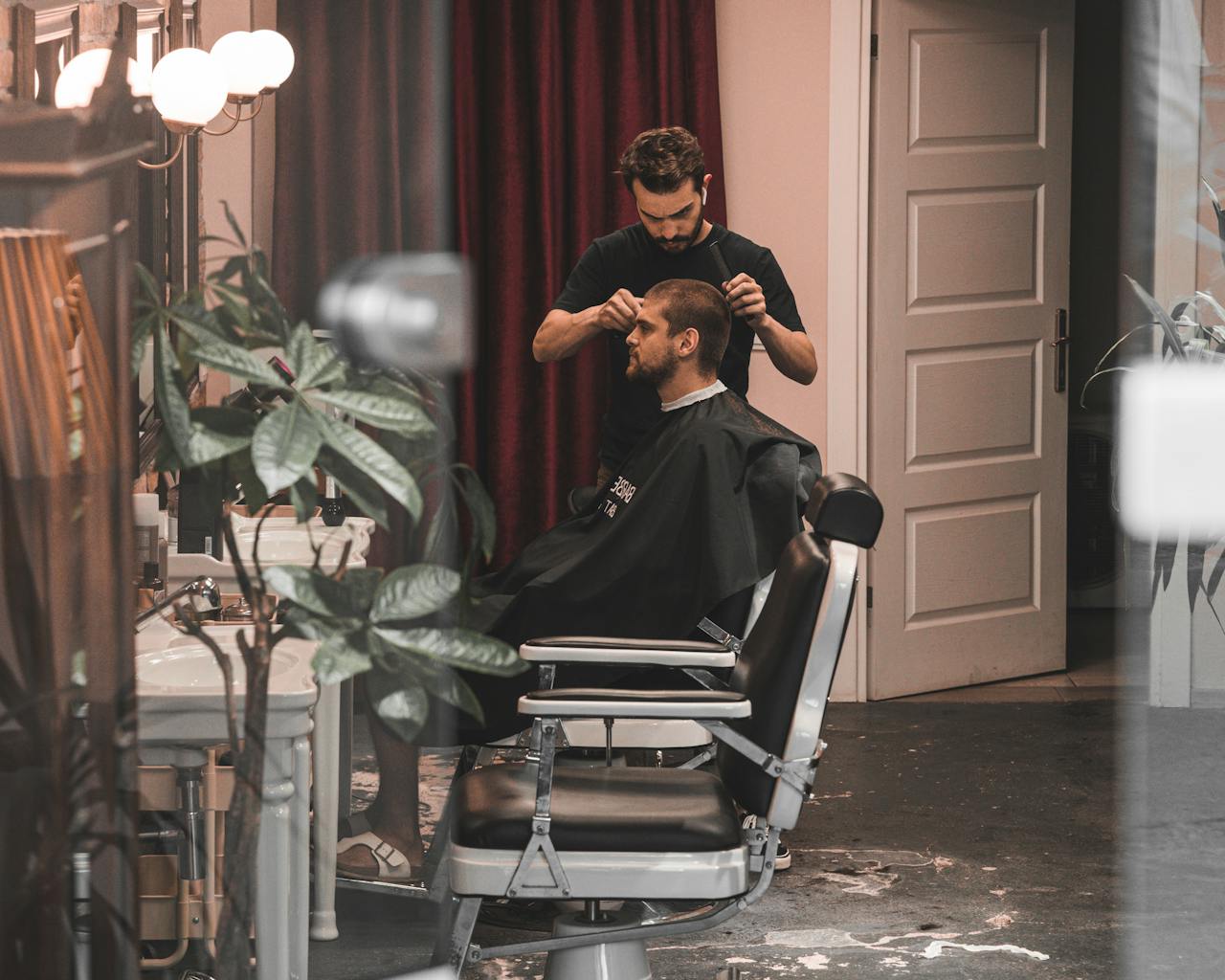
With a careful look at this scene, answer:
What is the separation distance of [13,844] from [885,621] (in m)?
3.37

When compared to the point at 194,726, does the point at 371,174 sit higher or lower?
higher

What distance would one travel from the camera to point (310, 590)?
140 cm

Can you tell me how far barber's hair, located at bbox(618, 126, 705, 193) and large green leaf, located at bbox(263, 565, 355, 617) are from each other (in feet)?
6.02

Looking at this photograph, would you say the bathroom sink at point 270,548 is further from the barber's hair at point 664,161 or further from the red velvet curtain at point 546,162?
the red velvet curtain at point 546,162

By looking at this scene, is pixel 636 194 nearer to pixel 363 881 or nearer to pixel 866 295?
Result: pixel 866 295

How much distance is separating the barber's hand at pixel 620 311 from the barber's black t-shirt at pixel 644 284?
0.25 metres

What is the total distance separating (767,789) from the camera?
1.85m

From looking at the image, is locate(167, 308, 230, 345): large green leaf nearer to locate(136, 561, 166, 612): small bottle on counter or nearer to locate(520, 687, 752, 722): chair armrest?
locate(136, 561, 166, 612): small bottle on counter

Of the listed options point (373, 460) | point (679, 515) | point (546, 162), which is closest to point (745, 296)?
point (679, 515)

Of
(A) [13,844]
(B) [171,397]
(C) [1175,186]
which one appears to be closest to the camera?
(A) [13,844]

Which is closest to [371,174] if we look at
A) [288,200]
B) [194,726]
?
[288,200]

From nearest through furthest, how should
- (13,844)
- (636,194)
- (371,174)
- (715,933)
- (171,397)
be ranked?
(13,844), (171,397), (371,174), (715,933), (636,194)

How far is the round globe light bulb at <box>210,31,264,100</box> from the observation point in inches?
50.8

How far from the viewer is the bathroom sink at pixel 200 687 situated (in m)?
1.27
